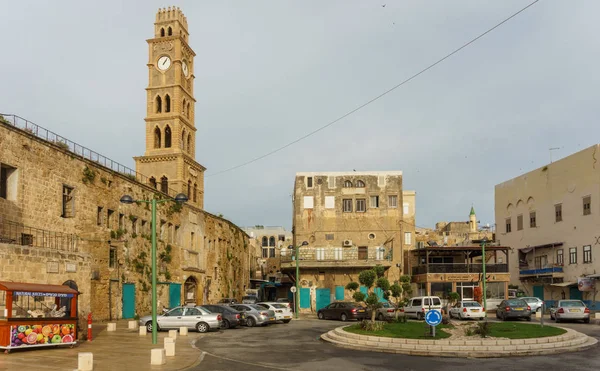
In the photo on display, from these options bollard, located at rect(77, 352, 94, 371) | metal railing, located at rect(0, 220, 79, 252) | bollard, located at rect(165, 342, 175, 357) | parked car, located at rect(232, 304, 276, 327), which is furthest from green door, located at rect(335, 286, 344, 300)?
bollard, located at rect(77, 352, 94, 371)

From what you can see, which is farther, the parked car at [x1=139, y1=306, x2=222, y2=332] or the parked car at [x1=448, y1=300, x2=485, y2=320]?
the parked car at [x1=448, y1=300, x2=485, y2=320]

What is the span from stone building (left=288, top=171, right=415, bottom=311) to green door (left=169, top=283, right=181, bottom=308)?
44.5ft

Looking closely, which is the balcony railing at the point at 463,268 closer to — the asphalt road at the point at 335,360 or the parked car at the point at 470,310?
the parked car at the point at 470,310

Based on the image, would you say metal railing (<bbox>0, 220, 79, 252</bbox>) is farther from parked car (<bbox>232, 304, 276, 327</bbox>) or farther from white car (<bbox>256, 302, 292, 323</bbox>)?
white car (<bbox>256, 302, 292, 323</bbox>)

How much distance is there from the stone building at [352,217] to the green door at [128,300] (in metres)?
20.1

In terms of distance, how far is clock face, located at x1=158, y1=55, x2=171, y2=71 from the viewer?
211 ft

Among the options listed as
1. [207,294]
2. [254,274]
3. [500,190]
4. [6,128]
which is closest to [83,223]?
[6,128]

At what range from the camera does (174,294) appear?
4531cm

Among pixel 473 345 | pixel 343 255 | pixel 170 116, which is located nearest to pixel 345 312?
pixel 343 255

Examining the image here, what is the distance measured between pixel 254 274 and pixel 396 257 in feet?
120

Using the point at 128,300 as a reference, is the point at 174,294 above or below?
below

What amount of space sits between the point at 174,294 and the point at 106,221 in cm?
1046

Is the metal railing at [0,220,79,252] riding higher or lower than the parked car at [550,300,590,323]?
higher

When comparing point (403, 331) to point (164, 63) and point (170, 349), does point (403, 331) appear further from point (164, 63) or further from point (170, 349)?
point (164, 63)
